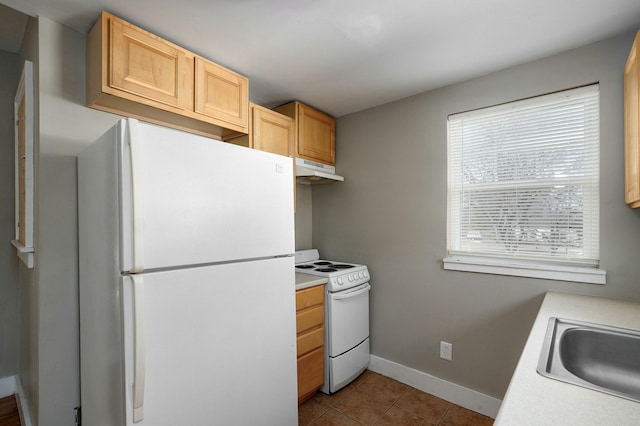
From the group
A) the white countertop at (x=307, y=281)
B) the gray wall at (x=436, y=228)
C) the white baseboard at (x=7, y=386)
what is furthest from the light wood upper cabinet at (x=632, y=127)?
the white baseboard at (x=7, y=386)

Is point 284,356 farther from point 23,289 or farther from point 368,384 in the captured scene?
point 23,289

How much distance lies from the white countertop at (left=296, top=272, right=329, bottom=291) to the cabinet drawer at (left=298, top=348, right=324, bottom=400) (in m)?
0.50

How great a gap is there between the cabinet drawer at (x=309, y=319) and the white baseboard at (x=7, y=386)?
7.22ft

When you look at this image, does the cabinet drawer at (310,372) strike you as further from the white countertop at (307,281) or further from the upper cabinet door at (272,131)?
the upper cabinet door at (272,131)

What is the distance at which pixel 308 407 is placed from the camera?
2221 mm

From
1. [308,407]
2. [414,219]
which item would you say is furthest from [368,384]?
[414,219]

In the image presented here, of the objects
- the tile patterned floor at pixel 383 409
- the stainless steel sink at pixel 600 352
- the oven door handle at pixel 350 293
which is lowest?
the tile patterned floor at pixel 383 409

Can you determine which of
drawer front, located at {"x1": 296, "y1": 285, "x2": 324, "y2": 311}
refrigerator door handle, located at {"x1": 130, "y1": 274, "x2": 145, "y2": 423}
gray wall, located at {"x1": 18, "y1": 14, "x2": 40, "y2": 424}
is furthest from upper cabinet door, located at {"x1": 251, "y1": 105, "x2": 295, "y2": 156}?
refrigerator door handle, located at {"x1": 130, "y1": 274, "x2": 145, "y2": 423}

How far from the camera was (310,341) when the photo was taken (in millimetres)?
2227

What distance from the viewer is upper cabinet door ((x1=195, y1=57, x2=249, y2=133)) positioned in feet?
6.20

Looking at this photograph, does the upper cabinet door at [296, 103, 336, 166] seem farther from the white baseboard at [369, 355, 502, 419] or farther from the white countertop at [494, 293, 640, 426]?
the white countertop at [494, 293, 640, 426]

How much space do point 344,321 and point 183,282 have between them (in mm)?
1527

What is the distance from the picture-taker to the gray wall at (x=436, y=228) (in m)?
1.75

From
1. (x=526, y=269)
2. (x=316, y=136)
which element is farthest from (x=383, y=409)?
(x=316, y=136)
